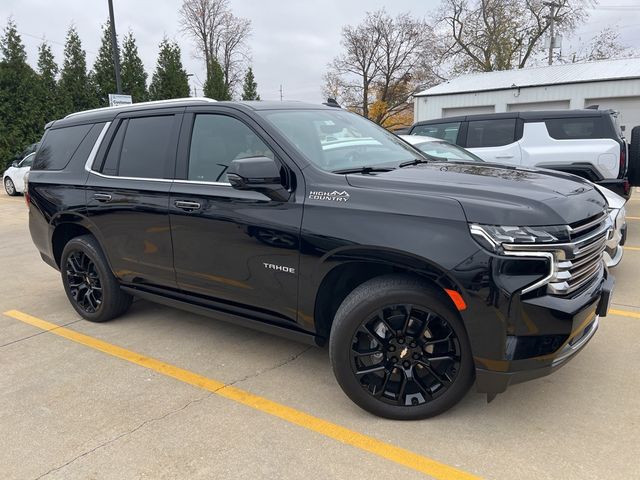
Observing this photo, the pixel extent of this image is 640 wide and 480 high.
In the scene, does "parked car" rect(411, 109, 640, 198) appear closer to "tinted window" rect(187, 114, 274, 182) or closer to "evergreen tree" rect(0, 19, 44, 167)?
"tinted window" rect(187, 114, 274, 182)

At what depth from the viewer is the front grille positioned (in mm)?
2492

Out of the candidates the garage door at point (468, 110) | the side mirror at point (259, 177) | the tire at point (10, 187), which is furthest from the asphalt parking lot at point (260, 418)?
the garage door at point (468, 110)

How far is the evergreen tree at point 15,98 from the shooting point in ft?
71.9

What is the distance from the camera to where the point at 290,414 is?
310 cm

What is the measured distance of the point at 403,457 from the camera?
2.64 m

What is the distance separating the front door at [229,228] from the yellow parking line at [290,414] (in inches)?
21.0

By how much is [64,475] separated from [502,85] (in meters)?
23.8

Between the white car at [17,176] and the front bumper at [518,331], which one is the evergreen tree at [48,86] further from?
the front bumper at [518,331]

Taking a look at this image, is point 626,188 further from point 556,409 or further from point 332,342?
point 332,342

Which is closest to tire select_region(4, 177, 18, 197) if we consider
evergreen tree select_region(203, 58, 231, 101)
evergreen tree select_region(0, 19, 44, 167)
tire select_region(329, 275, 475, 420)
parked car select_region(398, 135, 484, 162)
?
evergreen tree select_region(0, 19, 44, 167)

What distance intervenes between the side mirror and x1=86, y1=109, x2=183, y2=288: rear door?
0.88 m

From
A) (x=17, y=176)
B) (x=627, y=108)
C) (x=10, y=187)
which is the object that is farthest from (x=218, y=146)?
(x=627, y=108)

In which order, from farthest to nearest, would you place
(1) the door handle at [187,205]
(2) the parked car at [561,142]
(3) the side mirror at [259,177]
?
(2) the parked car at [561,142] → (1) the door handle at [187,205] → (3) the side mirror at [259,177]

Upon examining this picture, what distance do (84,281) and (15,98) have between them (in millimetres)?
21454
